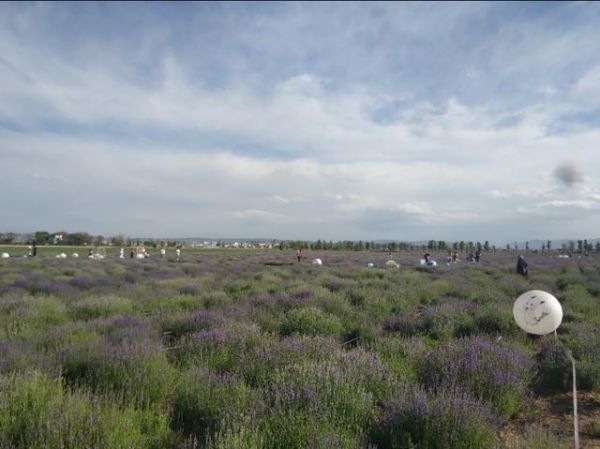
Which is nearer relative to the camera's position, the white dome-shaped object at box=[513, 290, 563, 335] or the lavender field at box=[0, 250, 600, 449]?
the lavender field at box=[0, 250, 600, 449]

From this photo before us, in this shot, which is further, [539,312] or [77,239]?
[77,239]

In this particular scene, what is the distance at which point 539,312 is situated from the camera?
6488mm

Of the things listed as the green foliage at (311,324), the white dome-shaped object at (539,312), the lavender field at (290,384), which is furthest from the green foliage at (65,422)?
the white dome-shaped object at (539,312)

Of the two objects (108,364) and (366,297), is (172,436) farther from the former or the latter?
(366,297)

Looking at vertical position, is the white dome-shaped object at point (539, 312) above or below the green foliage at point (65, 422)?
above

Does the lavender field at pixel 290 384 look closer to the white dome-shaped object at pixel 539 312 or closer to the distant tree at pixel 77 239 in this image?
the white dome-shaped object at pixel 539 312

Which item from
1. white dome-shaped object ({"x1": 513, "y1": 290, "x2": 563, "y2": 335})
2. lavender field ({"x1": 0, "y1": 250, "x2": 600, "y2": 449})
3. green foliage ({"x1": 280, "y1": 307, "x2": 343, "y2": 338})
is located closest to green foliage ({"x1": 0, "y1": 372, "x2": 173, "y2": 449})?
lavender field ({"x1": 0, "y1": 250, "x2": 600, "y2": 449})

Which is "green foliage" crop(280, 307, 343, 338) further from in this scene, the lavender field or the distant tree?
the distant tree

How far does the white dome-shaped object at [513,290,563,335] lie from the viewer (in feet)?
21.1

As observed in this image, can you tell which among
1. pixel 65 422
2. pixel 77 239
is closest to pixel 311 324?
pixel 65 422

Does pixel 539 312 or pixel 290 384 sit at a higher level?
pixel 539 312

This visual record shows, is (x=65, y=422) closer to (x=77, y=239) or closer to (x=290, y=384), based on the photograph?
(x=290, y=384)

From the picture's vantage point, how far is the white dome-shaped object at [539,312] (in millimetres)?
6434

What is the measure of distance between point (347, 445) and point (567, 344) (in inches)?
207
